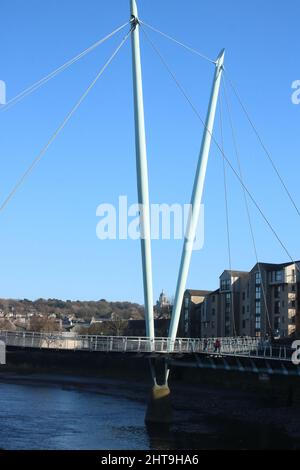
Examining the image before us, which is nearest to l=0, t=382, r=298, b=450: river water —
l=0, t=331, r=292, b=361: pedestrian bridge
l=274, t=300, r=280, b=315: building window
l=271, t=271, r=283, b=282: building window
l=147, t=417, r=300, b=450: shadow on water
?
l=147, t=417, r=300, b=450: shadow on water

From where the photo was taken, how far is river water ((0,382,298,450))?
31.1 meters

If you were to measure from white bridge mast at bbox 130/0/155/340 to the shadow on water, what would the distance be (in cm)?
564

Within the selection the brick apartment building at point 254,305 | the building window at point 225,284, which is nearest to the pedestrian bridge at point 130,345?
the brick apartment building at point 254,305

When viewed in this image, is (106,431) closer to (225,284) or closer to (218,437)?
(218,437)

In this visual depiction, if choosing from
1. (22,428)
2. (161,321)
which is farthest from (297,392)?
(161,321)

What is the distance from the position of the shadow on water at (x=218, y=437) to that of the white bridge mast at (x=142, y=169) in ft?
18.5

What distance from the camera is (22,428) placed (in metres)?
34.7

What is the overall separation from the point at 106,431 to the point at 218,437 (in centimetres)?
570

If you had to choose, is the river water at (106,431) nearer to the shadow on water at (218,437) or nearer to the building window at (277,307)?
the shadow on water at (218,437)

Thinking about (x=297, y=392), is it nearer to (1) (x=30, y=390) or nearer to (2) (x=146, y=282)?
(2) (x=146, y=282)

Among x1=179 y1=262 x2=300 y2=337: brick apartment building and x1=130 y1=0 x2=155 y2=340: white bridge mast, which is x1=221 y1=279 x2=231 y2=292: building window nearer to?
x1=179 y1=262 x2=300 y2=337: brick apartment building

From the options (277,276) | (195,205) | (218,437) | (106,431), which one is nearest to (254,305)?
(277,276)

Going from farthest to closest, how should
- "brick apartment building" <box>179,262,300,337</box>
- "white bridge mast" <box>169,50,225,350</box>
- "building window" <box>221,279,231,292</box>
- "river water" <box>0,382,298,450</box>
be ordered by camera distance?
"building window" <box>221,279,231,292</box>, "brick apartment building" <box>179,262,300,337</box>, "white bridge mast" <box>169,50,225,350</box>, "river water" <box>0,382,298,450</box>
